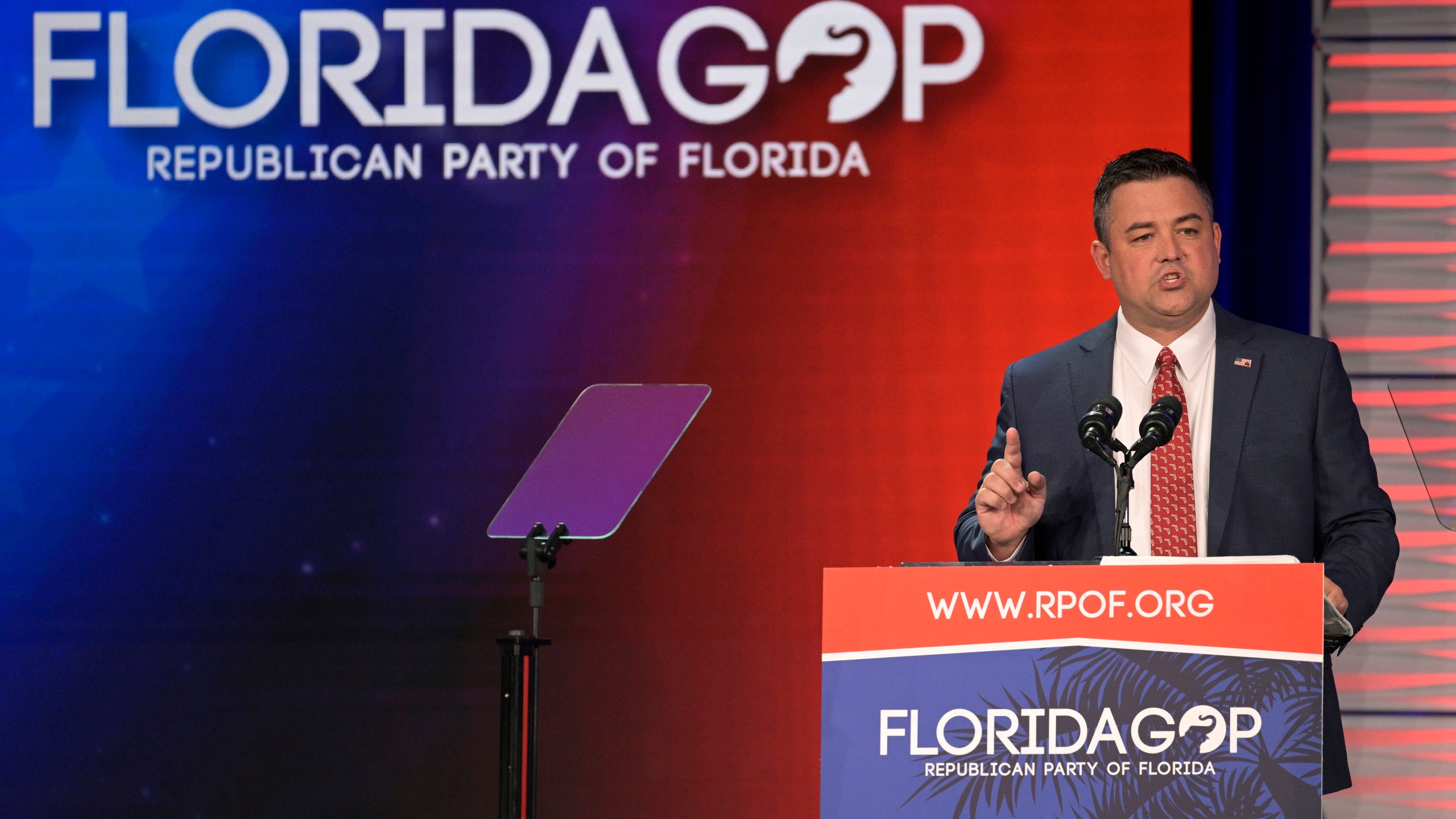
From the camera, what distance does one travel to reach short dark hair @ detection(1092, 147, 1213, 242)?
9.02 ft

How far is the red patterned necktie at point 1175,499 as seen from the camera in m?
2.61

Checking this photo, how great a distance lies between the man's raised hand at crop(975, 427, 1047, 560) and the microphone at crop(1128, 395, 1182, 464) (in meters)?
0.17

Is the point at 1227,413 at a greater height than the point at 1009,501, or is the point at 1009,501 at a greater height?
the point at 1227,413

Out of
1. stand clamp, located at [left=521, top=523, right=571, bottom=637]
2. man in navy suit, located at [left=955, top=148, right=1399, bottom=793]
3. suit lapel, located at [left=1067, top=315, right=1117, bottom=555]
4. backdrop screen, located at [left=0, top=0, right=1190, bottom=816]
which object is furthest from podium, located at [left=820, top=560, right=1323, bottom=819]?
A: backdrop screen, located at [left=0, top=0, right=1190, bottom=816]

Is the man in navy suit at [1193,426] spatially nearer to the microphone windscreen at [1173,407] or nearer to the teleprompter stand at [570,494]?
the microphone windscreen at [1173,407]

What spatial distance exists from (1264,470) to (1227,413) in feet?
0.39

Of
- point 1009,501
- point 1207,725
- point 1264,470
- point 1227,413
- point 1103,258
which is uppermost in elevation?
point 1103,258

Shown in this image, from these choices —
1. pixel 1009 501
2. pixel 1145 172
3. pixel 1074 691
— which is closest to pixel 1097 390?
pixel 1145 172

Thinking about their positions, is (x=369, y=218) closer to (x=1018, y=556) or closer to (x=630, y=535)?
(x=630, y=535)

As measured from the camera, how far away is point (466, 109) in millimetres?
4426

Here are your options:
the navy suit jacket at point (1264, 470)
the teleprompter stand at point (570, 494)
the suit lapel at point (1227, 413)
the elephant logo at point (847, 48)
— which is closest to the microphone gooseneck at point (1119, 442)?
the navy suit jacket at point (1264, 470)

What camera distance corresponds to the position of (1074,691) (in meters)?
1.84

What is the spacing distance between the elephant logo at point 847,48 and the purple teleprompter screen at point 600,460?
1.17 m

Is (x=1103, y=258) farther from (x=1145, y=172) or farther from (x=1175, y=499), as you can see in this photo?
(x=1175, y=499)
